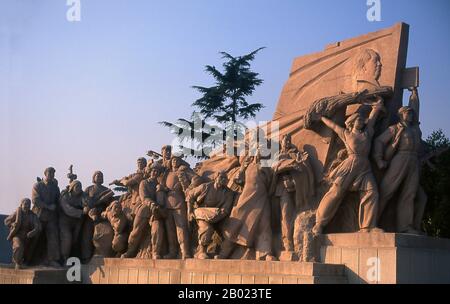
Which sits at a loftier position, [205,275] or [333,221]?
[333,221]

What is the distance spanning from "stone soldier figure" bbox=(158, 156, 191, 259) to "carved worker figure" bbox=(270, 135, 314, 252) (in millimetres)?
2005

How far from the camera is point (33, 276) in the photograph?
13.0 meters

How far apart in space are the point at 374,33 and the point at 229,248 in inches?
193

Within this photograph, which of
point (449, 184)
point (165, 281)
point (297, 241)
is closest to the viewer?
point (297, 241)

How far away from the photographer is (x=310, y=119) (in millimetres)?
11672

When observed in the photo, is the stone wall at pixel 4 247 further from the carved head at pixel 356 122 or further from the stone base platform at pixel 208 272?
the carved head at pixel 356 122

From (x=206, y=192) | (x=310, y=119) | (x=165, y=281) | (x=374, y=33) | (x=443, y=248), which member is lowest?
(x=165, y=281)

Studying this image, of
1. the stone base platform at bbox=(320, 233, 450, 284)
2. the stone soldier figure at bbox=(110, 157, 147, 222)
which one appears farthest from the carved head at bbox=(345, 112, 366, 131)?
the stone soldier figure at bbox=(110, 157, 147, 222)

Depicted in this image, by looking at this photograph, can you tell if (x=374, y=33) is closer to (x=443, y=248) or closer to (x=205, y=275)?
(x=443, y=248)

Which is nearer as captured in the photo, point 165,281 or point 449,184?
point 165,281

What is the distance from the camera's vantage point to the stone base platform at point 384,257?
32.6 feet

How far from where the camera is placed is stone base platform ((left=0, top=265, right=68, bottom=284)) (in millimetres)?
13047

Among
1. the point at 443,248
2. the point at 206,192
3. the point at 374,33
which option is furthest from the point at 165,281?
the point at 374,33

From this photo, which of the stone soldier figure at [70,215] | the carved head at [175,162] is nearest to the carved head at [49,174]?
the stone soldier figure at [70,215]
